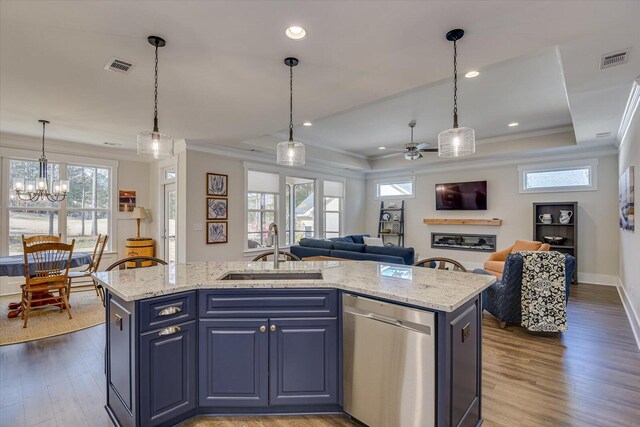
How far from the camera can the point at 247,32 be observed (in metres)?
2.31

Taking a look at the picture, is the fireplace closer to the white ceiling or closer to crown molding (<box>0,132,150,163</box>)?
the white ceiling

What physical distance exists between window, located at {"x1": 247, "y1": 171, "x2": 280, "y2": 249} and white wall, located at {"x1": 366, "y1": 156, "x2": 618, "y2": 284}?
3.53 m

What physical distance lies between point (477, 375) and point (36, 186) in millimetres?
6139

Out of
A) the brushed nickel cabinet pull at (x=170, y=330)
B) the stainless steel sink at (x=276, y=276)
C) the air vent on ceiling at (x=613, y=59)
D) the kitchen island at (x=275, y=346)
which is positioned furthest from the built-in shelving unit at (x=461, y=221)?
the brushed nickel cabinet pull at (x=170, y=330)

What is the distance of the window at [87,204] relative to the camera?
611 centimetres

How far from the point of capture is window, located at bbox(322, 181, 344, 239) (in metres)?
8.50

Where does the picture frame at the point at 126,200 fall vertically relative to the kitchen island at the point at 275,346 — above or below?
above

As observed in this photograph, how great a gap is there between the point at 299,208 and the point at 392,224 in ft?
9.40

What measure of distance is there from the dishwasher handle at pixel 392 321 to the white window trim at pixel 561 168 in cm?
654

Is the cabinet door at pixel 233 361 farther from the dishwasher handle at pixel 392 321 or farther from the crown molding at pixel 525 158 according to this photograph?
the crown molding at pixel 525 158

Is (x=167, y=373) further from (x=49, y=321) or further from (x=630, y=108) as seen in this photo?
(x=630, y=108)

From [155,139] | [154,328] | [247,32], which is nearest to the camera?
[154,328]

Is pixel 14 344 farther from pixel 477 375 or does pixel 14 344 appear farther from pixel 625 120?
pixel 625 120

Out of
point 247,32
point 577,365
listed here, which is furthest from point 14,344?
point 577,365
